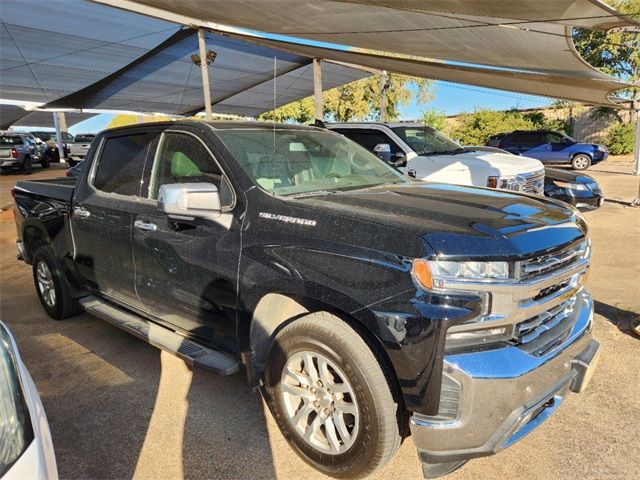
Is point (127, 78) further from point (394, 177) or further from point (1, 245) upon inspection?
point (394, 177)

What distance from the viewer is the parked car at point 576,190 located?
7969mm

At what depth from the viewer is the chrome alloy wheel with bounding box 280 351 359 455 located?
8.04 feet

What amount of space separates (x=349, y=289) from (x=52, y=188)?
377 cm

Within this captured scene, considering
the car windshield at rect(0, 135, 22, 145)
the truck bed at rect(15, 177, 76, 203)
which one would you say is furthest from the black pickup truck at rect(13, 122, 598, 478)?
the car windshield at rect(0, 135, 22, 145)

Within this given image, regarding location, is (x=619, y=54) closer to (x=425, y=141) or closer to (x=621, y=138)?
(x=621, y=138)

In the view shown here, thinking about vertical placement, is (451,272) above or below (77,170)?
below

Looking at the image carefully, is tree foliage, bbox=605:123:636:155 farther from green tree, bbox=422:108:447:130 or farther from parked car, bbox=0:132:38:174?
parked car, bbox=0:132:38:174

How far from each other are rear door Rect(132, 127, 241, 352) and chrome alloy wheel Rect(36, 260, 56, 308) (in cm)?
170

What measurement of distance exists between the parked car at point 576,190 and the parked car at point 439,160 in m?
0.60

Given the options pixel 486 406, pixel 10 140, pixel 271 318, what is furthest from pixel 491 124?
pixel 486 406

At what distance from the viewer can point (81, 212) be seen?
13.8ft

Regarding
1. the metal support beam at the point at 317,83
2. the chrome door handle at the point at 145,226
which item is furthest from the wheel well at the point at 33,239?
the metal support beam at the point at 317,83

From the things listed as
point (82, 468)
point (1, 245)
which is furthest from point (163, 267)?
point (1, 245)

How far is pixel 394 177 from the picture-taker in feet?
12.5
